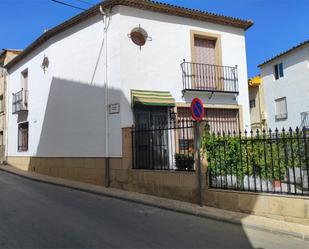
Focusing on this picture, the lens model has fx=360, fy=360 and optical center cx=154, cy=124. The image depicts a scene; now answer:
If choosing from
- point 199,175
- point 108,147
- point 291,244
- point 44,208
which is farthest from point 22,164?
point 291,244

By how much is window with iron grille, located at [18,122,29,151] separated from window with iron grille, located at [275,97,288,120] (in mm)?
16656

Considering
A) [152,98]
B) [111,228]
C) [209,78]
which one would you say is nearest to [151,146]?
[152,98]

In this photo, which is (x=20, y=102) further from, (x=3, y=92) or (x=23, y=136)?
(x=3, y=92)

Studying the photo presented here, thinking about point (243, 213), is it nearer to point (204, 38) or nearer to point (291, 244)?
point (291, 244)

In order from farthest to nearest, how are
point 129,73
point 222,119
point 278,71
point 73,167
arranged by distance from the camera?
point 278,71
point 222,119
point 73,167
point 129,73

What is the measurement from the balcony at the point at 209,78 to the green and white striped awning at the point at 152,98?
2.82 ft

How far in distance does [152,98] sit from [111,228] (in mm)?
6631

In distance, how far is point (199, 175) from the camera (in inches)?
356

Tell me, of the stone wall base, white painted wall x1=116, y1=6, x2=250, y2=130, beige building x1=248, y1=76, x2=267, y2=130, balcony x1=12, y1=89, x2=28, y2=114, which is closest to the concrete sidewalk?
the stone wall base

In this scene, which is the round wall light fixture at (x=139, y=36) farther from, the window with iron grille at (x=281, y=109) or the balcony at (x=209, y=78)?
the window with iron grille at (x=281, y=109)

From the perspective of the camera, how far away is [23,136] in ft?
64.9

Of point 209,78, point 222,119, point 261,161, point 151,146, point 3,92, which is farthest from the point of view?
point 3,92

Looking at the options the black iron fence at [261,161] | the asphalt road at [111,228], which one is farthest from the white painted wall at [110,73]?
the black iron fence at [261,161]

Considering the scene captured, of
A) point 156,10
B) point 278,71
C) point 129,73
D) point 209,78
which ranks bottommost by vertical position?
point 129,73
